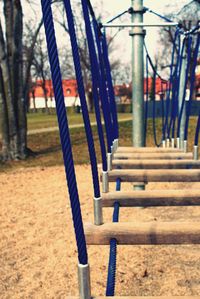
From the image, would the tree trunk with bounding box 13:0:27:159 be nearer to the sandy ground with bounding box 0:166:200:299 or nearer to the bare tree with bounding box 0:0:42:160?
the bare tree with bounding box 0:0:42:160

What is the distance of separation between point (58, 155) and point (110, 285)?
766 centimetres

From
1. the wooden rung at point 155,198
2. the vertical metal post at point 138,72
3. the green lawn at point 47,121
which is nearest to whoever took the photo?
the wooden rung at point 155,198

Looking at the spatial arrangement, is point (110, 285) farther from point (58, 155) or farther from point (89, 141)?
point (58, 155)

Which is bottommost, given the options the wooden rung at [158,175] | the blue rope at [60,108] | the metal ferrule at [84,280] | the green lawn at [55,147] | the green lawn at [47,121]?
the green lawn at [55,147]

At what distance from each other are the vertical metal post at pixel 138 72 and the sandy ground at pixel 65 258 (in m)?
0.99

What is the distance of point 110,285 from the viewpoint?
4.47 ft

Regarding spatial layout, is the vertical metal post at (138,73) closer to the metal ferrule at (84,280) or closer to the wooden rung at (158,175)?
the wooden rung at (158,175)

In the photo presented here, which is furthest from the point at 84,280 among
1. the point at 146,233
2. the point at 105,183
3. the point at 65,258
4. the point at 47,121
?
the point at 47,121

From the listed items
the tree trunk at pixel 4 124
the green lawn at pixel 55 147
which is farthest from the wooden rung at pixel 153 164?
the tree trunk at pixel 4 124

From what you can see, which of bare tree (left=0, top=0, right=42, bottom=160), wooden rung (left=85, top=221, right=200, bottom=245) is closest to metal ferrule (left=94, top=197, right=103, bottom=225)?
wooden rung (left=85, top=221, right=200, bottom=245)

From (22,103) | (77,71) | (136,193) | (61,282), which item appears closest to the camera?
(77,71)

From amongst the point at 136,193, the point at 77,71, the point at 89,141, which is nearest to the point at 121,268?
the point at 136,193

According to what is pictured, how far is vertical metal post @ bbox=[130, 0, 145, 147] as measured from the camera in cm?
401

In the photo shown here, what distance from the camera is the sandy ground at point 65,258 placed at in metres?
2.42
